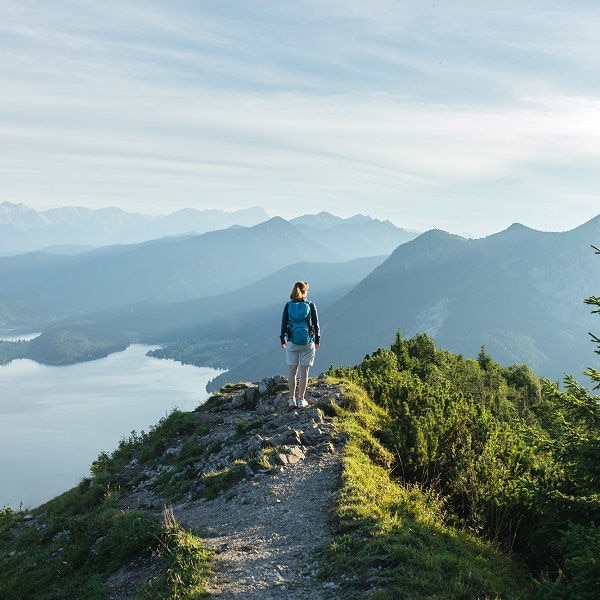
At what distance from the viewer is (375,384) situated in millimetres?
18703

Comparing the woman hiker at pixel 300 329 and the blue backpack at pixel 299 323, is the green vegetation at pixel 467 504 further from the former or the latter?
the blue backpack at pixel 299 323

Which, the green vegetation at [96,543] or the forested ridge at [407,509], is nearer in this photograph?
the forested ridge at [407,509]

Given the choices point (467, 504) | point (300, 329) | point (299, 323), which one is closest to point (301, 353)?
point (300, 329)

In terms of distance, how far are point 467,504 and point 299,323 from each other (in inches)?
267

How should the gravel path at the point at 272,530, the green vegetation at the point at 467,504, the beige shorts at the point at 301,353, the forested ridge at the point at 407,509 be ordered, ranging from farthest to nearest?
the beige shorts at the point at 301,353, the gravel path at the point at 272,530, the forested ridge at the point at 407,509, the green vegetation at the point at 467,504

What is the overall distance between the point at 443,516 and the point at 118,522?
23.8ft

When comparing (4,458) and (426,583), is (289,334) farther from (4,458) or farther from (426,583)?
(4,458)

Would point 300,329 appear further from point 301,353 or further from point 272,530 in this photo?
point 272,530

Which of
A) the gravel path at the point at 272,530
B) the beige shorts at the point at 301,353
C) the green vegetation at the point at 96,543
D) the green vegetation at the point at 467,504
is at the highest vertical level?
the beige shorts at the point at 301,353

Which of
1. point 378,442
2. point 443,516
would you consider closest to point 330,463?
point 378,442

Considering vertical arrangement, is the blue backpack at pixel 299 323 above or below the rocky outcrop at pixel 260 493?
above

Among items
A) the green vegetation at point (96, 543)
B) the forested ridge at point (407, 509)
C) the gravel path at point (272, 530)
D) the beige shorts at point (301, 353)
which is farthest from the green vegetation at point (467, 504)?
the green vegetation at point (96, 543)

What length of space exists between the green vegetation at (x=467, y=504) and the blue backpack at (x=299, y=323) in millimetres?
2444

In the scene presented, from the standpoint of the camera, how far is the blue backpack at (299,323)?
50.5 feet
